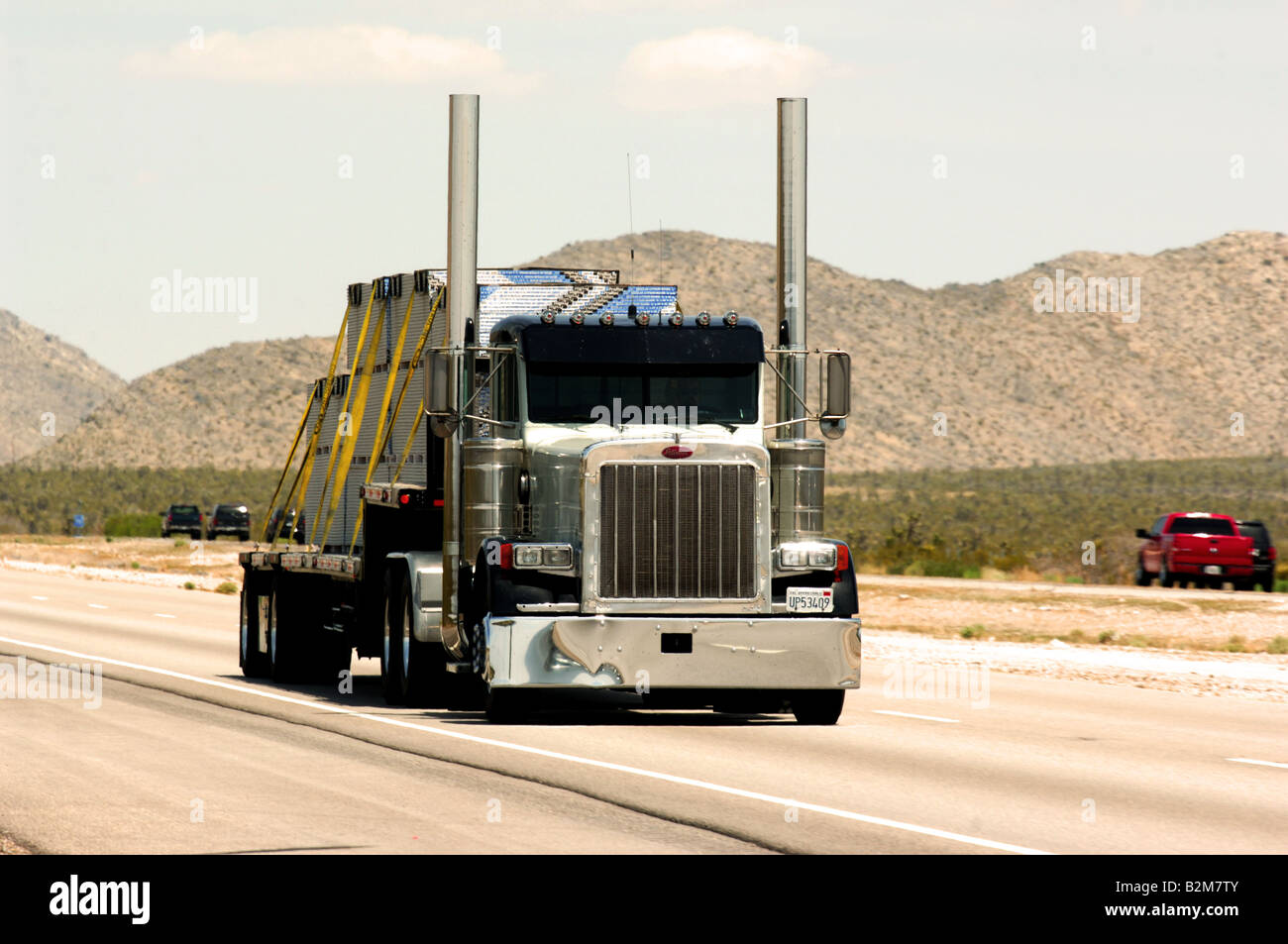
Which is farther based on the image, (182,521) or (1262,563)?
(182,521)

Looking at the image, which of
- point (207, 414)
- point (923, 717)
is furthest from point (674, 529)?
point (207, 414)

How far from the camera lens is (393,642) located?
62.8 feet

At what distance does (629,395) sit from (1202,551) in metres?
30.1

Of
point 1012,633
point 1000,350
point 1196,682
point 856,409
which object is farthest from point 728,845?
point 1000,350

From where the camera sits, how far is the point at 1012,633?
33.6 metres

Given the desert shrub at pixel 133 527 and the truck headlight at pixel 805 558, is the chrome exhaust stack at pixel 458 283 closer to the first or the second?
the truck headlight at pixel 805 558

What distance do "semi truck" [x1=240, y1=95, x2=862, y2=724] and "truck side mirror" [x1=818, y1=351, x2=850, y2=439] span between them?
0.02 meters

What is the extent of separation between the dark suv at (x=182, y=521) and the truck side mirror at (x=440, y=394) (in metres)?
72.6

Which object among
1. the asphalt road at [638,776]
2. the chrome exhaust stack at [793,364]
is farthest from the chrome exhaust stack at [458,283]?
the chrome exhaust stack at [793,364]

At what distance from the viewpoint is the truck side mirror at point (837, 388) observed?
54.6 feet

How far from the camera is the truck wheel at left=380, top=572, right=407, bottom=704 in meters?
19.0

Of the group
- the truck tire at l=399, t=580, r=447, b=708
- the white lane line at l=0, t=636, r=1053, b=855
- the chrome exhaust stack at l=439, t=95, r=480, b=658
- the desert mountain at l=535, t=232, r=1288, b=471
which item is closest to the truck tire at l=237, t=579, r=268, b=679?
the white lane line at l=0, t=636, r=1053, b=855

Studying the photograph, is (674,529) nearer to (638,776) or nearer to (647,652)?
(647,652)
